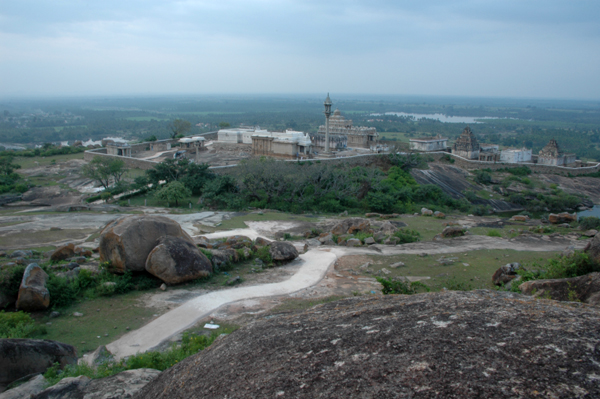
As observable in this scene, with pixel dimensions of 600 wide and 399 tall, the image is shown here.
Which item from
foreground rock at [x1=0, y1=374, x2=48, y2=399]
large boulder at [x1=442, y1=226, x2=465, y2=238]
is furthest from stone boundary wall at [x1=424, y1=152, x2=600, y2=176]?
foreground rock at [x1=0, y1=374, x2=48, y2=399]

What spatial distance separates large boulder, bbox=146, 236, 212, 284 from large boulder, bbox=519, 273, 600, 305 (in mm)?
7735

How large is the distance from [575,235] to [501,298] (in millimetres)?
16165

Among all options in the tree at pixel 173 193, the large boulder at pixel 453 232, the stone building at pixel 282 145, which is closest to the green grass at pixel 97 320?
the large boulder at pixel 453 232

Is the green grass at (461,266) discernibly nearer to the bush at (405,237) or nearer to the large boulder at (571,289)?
the bush at (405,237)

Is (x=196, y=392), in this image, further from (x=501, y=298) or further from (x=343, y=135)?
(x=343, y=135)

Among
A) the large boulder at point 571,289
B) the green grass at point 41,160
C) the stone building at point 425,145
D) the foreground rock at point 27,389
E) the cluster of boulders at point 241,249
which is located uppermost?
the stone building at point 425,145

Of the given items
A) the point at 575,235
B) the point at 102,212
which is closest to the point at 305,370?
the point at 575,235

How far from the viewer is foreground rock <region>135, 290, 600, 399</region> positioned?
7.88 ft

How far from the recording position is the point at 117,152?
3806cm

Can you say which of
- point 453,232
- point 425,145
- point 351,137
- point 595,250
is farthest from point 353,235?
point 425,145

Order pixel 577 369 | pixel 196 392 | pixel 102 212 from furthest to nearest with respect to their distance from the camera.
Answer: pixel 102 212 < pixel 196 392 < pixel 577 369

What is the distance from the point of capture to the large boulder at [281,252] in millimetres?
12664

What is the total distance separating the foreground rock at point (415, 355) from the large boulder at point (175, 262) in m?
6.66

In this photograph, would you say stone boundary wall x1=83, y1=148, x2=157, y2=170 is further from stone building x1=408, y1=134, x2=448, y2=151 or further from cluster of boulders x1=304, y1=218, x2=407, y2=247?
stone building x1=408, y1=134, x2=448, y2=151
